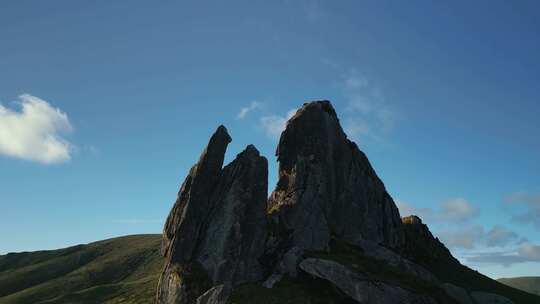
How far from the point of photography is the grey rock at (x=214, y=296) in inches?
1799

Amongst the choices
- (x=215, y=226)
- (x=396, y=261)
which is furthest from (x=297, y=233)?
(x=396, y=261)

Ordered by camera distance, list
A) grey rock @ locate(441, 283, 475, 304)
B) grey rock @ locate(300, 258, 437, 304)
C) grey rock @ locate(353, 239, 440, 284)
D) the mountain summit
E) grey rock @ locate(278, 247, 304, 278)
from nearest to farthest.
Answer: grey rock @ locate(300, 258, 437, 304)
the mountain summit
grey rock @ locate(441, 283, 475, 304)
grey rock @ locate(278, 247, 304, 278)
grey rock @ locate(353, 239, 440, 284)

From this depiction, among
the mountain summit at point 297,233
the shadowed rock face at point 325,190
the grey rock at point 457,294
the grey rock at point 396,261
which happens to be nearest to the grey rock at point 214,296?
the mountain summit at point 297,233

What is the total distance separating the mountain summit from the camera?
4734 cm

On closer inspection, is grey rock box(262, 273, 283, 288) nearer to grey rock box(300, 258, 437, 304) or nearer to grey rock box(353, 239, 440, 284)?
grey rock box(300, 258, 437, 304)

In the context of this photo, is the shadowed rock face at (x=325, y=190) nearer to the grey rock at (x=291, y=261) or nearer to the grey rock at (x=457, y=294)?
the grey rock at (x=291, y=261)

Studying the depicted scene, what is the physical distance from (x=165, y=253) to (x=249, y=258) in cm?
1144

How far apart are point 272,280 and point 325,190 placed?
75.1 feet

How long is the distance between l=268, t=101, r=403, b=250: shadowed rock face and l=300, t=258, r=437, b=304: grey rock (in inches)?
532

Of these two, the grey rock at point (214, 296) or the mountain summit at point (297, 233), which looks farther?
the mountain summit at point (297, 233)

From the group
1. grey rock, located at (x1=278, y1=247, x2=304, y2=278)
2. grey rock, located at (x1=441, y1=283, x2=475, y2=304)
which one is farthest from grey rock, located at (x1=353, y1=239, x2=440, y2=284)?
grey rock, located at (x1=278, y1=247, x2=304, y2=278)

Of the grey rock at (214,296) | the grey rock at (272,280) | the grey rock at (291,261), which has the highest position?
the grey rock at (291,261)

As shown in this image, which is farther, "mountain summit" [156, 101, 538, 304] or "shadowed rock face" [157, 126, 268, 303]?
"shadowed rock face" [157, 126, 268, 303]

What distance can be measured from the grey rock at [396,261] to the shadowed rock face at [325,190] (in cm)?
403
